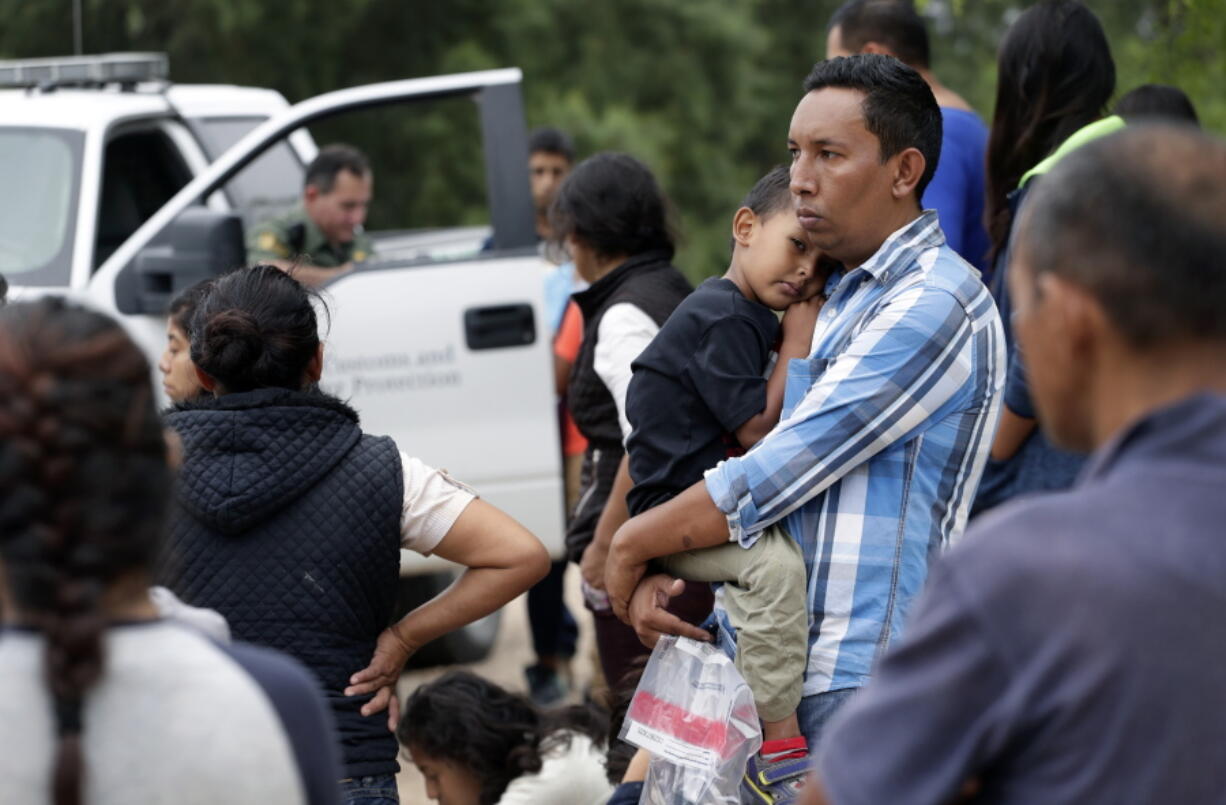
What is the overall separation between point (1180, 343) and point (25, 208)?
505 cm

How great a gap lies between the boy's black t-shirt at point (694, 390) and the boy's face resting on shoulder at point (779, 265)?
0.07 meters

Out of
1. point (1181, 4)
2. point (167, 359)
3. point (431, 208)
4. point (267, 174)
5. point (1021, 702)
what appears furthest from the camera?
point (431, 208)

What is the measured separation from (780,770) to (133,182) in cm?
452

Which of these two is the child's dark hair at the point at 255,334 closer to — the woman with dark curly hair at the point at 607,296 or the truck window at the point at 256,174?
the woman with dark curly hair at the point at 607,296

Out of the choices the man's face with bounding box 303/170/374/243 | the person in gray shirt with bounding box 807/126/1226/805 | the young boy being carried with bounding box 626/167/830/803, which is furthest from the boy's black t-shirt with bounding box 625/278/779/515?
the man's face with bounding box 303/170/374/243

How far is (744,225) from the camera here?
3199 millimetres

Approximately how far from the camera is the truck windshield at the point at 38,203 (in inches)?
221

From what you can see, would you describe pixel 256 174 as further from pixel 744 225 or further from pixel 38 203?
pixel 744 225

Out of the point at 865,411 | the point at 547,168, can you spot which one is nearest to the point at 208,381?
the point at 865,411

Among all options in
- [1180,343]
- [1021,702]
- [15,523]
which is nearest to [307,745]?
[15,523]

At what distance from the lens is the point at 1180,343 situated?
5.09 feet

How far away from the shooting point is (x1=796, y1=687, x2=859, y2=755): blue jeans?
275 centimetres

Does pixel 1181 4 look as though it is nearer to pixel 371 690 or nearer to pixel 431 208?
pixel 371 690

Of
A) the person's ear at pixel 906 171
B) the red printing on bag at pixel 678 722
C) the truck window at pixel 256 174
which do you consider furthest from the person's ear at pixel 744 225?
the truck window at pixel 256 174
